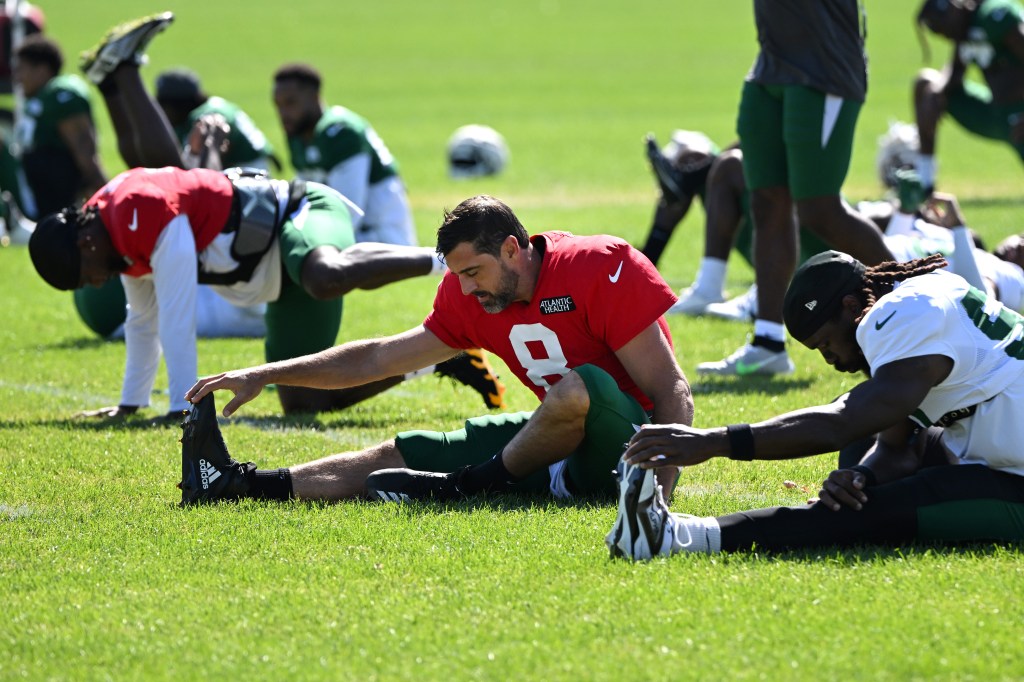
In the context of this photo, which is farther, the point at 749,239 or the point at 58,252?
the point at 749,239

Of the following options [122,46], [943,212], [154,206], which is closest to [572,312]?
[154,206]

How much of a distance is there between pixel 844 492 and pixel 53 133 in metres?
11.7

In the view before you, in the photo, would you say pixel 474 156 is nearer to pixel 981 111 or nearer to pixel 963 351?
pixel 981 111

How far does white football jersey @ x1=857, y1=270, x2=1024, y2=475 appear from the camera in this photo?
454 cm

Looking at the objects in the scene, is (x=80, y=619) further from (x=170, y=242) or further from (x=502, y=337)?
(x=170, y=242)

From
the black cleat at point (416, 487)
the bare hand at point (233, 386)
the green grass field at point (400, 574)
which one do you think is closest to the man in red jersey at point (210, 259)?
the green grass field at point (400, 574)

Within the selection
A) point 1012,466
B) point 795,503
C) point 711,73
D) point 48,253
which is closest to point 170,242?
point 48,253

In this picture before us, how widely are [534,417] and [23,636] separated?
6.41ft

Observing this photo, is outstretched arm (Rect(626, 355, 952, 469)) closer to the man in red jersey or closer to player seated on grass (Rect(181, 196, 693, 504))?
player seated on grass (Rect(181, 196, 693, 504))

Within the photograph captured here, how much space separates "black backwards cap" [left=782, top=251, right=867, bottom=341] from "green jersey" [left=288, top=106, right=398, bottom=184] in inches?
296

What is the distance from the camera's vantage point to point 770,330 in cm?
818

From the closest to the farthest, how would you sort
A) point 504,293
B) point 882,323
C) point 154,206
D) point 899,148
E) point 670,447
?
point 670,447 < point 882,323 < point 504,293 < point 154,206 < point 899,148

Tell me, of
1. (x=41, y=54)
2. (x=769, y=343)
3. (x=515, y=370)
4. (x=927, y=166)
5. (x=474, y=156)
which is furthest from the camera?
(x=474, y=156)

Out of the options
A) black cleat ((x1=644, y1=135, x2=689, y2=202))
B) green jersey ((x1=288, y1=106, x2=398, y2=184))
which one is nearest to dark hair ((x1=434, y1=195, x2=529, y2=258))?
black cleat ((x1=644, y1=135, x2=689, y2=202))
